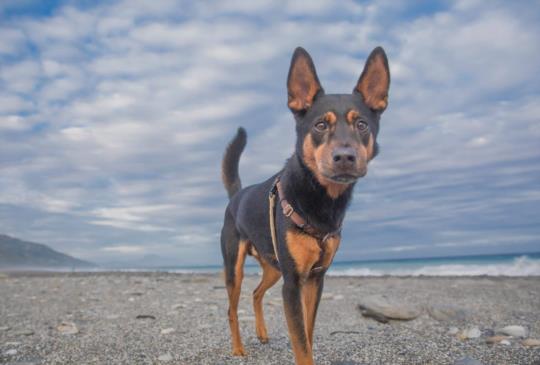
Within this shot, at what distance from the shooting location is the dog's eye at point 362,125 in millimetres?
4309

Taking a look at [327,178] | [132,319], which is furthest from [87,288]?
[327,178]

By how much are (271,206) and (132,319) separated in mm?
4951

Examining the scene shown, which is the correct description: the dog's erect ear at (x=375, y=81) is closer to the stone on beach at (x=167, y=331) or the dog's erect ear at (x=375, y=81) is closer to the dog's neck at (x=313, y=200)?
the dog's neck at (x=313, y=200)

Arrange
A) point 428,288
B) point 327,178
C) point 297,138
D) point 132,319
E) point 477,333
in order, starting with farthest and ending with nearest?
point 428,288
point 132,319
point 477,333
point 297,138
point 327,178

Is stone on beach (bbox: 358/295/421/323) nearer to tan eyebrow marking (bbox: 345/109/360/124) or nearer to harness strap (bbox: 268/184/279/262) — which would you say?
harness strap (bbox: 268/184/279/262)

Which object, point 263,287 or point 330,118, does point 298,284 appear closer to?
point 330,118

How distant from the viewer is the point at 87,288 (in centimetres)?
1323

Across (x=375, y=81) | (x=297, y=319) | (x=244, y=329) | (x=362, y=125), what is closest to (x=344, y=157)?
(x=362, y=125)


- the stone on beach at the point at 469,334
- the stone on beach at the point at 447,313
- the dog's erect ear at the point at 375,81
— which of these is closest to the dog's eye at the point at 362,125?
the dog's erect ear at the point at 375,81

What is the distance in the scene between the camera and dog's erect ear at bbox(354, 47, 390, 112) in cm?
477

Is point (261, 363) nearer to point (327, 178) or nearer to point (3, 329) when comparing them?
point (327, 178)

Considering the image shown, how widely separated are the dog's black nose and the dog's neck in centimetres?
51

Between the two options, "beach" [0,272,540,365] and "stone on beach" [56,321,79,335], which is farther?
"stone on beach" [56,321,79,335]

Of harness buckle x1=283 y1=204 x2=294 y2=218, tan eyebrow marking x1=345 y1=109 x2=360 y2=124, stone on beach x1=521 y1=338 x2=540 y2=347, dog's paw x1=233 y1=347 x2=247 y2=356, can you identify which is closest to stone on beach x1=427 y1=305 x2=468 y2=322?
stone on beach x1=521 y1=338 x2=540 y2=347
